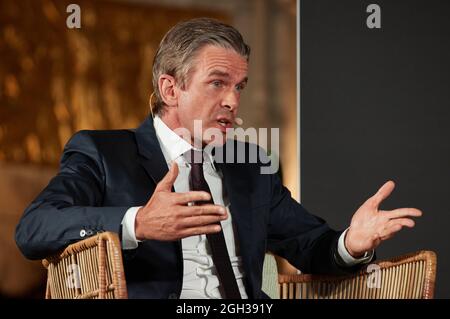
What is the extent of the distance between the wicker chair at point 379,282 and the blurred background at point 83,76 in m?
0.96

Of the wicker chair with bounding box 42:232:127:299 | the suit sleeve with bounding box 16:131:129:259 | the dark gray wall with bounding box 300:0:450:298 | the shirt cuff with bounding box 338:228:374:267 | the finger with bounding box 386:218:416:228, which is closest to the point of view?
the wicker chair with bounding box 42:232:127:299

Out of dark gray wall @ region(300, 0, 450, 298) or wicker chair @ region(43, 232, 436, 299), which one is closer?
wicker chair @ region(43, 232, 436, 299)

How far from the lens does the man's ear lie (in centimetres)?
210

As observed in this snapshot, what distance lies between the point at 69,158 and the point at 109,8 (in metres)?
1.29

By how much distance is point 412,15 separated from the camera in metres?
3.03

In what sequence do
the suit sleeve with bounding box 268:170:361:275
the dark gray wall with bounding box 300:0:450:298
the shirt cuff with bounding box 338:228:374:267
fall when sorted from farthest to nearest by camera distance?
the dark gray wall with bounding box 300:0:450:298 < the suit sleeve with bounding box 268:170:361:275 < the shirt cuff with bounding box 338:228:374:267

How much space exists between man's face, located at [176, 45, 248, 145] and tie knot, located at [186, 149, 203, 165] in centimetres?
3

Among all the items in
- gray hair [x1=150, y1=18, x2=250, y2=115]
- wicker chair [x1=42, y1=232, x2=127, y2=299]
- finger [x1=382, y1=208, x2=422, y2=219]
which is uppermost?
gray hair [x1=150, y1=18, x2=250, y2=115]

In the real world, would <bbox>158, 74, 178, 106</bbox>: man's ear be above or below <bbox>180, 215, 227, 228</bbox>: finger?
above

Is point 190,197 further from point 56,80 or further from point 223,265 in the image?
point 56,80

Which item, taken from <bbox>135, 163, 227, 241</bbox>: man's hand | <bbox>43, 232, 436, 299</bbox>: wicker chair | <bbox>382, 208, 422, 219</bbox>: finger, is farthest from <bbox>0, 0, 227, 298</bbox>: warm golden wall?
<bbox>135, 163, 227, 241</bbox>: man's hand

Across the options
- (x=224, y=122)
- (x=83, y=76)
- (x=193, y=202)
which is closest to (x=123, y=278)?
(x=193, y=202)

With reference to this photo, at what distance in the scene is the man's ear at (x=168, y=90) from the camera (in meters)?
2.10

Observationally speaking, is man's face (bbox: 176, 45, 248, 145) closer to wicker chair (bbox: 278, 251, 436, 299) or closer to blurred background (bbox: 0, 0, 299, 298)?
wicker chair (bbox: 278, 251, 436, 299)
